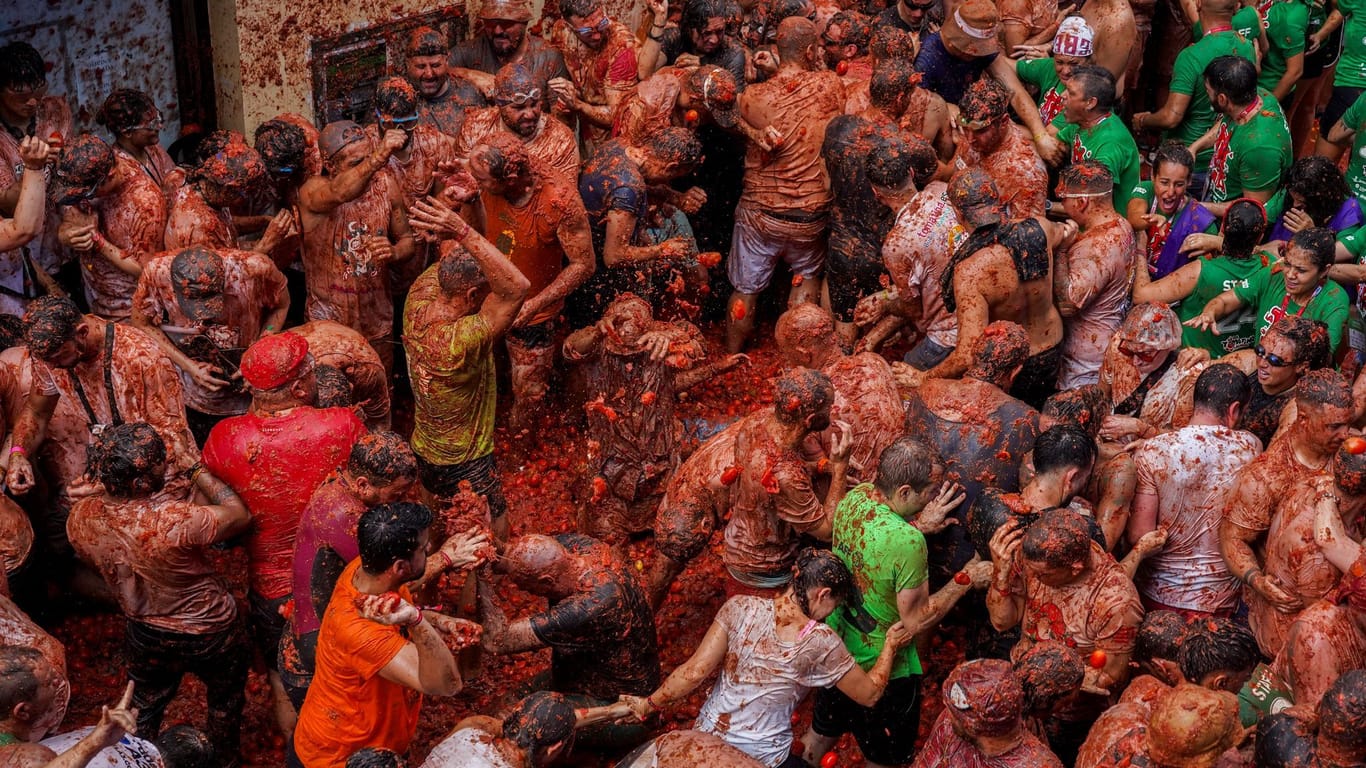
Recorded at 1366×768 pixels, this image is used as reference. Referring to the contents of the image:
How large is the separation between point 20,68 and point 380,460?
13.9ft

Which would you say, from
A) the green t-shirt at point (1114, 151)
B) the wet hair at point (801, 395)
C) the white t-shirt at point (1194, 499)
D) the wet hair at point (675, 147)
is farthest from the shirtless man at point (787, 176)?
the white t-shirt at point (1194, 499)

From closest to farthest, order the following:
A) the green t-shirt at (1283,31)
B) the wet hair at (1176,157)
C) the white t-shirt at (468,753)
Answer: the white t-shirt at (468,753)
the wet hair at (1176,157)
the green t-shirt at (1283,31)

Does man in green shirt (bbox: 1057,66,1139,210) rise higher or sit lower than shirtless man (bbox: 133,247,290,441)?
higher

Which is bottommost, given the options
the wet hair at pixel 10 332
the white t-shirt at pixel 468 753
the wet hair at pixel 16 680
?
the white t-shirt at pixel 468 753

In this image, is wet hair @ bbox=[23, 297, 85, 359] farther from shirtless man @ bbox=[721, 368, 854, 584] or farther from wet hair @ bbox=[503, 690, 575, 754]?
shirtless man @ bbox=[721, 368, 854, 584]

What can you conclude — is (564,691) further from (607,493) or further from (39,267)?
(39,267)

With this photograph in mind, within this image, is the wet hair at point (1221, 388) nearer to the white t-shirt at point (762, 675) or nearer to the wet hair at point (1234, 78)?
the white t-shirt at point (762, 675)

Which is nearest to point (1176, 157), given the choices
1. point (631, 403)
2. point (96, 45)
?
point (631, 403)

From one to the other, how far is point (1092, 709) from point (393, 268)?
534 centimetres

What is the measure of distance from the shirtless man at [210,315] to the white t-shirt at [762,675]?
352 cm

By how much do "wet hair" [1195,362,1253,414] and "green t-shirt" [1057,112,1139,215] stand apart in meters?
2.75

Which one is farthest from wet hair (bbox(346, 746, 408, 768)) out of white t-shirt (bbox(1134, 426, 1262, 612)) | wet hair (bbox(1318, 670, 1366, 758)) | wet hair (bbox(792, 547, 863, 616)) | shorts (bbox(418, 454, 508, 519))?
white t-shirt (bbox(1134, 426, 1262, 612))

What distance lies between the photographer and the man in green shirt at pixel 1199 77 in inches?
418

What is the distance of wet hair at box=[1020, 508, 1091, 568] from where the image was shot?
19.7 feet
